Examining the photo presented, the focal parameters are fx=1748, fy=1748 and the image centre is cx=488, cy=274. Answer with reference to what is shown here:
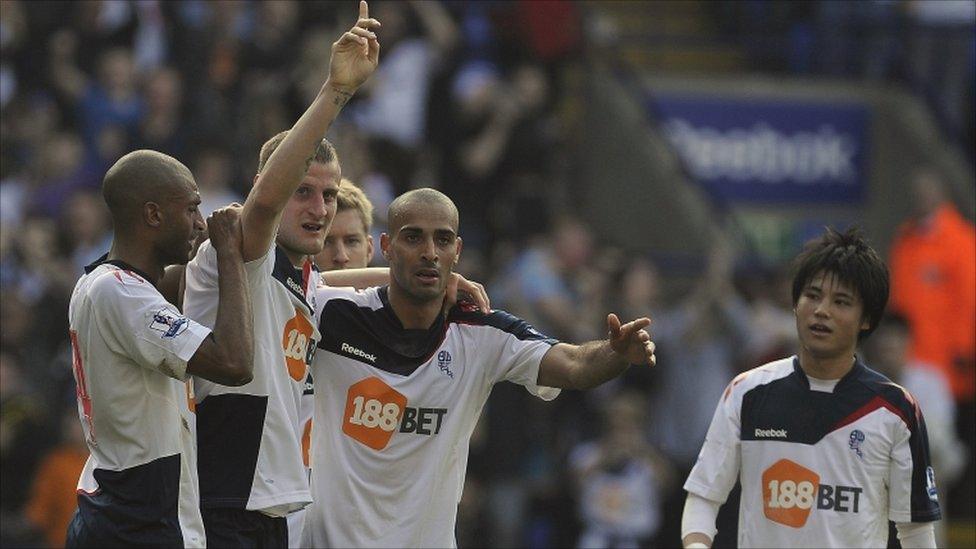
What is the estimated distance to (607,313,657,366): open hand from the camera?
638 cm

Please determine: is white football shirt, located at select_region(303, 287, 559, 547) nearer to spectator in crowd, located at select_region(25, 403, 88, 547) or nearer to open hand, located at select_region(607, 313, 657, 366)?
open hand, located at select_region(607, 313, 657, 366)

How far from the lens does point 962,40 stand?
18.4 meters

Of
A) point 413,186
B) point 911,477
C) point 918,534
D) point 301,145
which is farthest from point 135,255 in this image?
point 413,186

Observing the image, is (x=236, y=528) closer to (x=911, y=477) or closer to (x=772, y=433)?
(x=772, y=433)

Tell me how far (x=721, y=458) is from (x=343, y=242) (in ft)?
6.56

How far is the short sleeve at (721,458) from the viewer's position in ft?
24.1

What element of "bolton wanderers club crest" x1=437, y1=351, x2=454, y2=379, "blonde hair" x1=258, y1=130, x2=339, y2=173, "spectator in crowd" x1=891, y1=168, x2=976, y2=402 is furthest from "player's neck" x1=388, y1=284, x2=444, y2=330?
"spectator in crowd" x1=891, y1=168, x2=976, y2=402

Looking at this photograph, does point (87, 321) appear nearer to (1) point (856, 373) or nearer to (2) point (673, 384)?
(1) point (856, 373)

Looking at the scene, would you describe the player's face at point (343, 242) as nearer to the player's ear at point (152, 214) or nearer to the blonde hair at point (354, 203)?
the blonde hair at point (354, 203)

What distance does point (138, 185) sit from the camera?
243 inches

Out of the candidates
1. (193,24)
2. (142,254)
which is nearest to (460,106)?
(193,24)

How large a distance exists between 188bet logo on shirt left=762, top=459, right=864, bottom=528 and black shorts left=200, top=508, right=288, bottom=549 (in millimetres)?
2135

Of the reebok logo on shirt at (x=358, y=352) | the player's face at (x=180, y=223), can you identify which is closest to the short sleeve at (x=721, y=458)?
the reebok logo on shirt at (x=358, y=352)

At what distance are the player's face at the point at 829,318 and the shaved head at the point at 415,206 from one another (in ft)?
5.17
